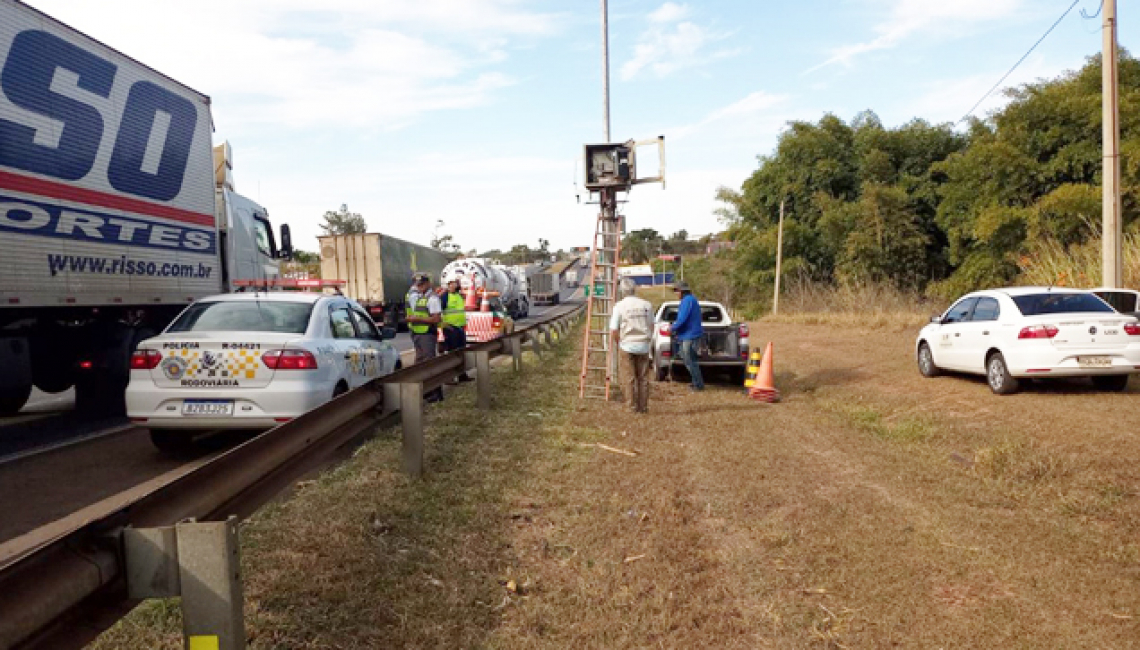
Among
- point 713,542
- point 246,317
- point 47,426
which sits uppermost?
point 246,317

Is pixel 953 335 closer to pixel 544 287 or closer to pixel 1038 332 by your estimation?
pixel 1038 332

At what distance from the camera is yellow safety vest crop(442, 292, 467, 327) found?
12.0m

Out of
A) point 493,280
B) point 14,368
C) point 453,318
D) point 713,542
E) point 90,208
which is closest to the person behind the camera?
point 713,542

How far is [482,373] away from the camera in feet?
31.3

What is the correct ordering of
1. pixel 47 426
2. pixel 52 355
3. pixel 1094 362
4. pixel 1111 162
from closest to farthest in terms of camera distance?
pixel 47 426 → pixel 52 355 → pixel 1094 362 → pixel 1111 162

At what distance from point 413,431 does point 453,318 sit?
5914 mm

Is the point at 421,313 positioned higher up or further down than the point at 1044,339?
higher up

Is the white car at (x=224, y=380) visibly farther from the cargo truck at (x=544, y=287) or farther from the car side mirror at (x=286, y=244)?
the cargo truck at (x=544, y=287)

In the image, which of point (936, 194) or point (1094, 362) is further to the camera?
point (936, 194)

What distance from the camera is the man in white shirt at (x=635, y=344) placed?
986 centimetres

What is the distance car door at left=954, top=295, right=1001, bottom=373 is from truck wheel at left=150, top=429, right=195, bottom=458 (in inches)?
391

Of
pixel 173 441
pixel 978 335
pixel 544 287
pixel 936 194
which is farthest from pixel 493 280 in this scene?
pixel 544 287

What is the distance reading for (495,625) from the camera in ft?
12.0

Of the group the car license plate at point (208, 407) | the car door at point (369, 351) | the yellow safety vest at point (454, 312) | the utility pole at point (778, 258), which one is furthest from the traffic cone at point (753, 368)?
the utility pole at point (778, 258)
